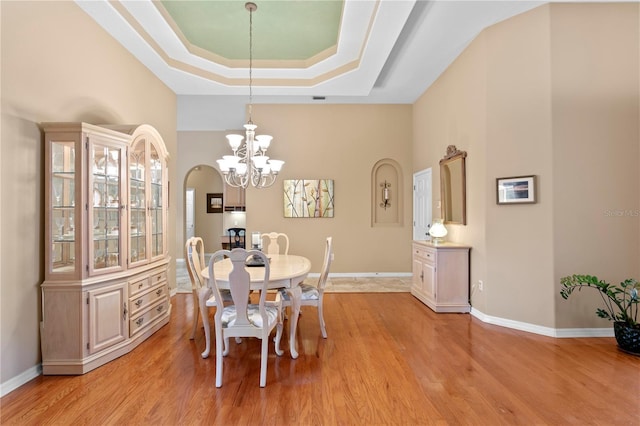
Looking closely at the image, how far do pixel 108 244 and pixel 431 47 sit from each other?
4276 mm

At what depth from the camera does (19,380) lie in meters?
2.41

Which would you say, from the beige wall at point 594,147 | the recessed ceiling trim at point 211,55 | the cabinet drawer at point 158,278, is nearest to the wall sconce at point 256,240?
the cabinet drawer at point 158,278

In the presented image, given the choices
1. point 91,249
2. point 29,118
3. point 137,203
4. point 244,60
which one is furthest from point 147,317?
point 244,60

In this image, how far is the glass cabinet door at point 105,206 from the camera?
272cm

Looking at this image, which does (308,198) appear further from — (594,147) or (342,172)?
(594,147)

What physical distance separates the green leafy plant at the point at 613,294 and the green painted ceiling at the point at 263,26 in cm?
372

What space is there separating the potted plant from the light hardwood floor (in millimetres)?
149

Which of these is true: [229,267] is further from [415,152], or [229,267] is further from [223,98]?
[415,152]

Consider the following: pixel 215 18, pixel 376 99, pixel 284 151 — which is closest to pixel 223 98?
pixel 284 151

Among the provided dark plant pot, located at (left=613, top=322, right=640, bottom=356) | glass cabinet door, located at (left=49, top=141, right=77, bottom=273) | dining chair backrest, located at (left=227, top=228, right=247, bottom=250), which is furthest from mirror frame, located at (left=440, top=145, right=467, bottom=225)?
dining chair backrest, located at (left=227, top=228, right=247, bottom=250)

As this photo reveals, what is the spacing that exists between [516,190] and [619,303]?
1379 mm

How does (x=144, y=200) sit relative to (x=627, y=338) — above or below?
above

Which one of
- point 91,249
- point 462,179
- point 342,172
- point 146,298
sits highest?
point 342,172

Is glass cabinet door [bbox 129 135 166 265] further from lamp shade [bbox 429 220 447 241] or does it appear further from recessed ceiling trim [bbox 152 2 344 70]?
lamp shade [bbox 429 220 447 241]
